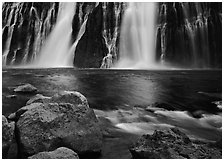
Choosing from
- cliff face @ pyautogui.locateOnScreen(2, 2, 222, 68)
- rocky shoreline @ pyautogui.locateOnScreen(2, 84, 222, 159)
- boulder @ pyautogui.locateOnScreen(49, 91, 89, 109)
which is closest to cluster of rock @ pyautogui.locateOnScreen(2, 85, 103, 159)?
rocky shoreline @ pyautogui.locateOnScreen(2, 84, 222, 159)

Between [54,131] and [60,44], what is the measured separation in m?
20.7

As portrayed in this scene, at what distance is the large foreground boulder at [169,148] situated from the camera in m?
3.07

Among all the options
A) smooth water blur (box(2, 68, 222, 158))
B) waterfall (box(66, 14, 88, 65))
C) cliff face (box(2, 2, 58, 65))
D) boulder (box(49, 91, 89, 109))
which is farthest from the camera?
cliff face (box(2, 2, 58, 65))

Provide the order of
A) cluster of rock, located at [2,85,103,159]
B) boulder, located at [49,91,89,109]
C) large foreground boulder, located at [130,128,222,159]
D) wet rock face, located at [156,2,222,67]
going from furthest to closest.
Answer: wet rock face, located at [156,2,222,67], boulder, located at [49,91,89,109], cluster of rock, located at [2,85,103,159], large foreground boulder, located at [130,128,222,159]

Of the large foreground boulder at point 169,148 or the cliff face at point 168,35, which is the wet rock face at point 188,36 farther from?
the large foreground boulder at point 169,148

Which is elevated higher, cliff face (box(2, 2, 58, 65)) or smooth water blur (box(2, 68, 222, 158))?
cliff face (box(2, 2, 58, 65))

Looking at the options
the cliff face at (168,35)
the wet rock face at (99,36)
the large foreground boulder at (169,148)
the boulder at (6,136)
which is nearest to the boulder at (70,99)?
the boulder at (6,136)

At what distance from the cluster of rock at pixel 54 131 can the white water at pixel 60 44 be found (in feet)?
60.8

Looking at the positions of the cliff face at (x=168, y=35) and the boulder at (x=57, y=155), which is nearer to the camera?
the boulder at (x=57, y=155)

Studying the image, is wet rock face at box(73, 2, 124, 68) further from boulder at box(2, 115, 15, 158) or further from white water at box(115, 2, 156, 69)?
boulder at box(2, 115, 15, 158)

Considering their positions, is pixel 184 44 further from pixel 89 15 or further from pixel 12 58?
pixel 12 58

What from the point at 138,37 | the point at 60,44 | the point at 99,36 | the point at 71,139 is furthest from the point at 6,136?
the point at 60,44

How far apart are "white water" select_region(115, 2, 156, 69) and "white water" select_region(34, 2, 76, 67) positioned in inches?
189

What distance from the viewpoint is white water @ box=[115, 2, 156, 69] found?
20750 mm
